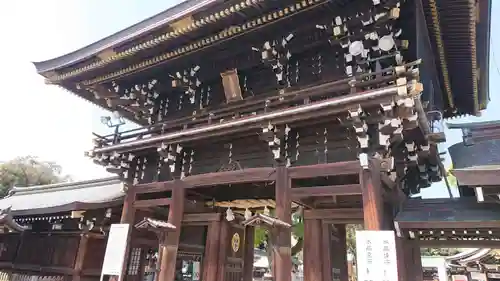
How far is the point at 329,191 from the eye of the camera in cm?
646

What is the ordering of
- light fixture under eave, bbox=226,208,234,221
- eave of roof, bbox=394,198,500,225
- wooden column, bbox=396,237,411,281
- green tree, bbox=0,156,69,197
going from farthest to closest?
green tree, bbox=0,156,69,197 < light fixture under eave, bbox=226,208,234,221 < wooden column, bbox=396,237,411,281 < eave of roof, bbox=394,198,500,225

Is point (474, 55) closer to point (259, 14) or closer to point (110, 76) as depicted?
point (259, 14)

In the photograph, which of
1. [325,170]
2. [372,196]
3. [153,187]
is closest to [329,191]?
[325,170]

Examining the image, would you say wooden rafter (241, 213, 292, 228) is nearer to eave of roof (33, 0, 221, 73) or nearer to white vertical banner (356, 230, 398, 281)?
white vertical banner (356, 230, 398, 281)

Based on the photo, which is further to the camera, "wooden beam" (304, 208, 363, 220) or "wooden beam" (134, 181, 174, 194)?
"wooden beam" (134, 181, 174, 194)

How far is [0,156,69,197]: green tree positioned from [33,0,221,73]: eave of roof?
22551mm

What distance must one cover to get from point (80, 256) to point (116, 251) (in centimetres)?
248

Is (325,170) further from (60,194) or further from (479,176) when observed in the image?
(60,194)

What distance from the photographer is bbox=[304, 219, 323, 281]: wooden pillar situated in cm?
773

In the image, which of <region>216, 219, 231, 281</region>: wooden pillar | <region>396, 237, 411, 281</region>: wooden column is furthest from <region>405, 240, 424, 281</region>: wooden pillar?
<region>216, 219, 231, 281</region>: wooden pillar

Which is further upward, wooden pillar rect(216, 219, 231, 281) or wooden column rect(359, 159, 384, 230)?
wooden column rect(359, 159, 384, 230)

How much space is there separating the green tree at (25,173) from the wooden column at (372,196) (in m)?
29.7

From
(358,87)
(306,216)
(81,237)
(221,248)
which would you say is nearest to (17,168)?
(81,237)

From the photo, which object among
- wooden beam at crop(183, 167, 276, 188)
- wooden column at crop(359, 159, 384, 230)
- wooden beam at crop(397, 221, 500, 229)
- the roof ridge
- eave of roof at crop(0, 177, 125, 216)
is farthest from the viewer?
the roof ridge
